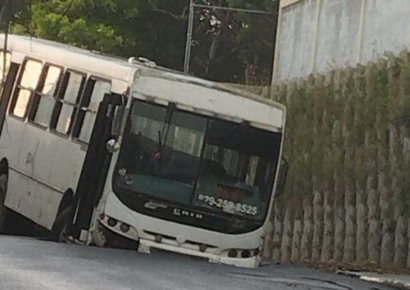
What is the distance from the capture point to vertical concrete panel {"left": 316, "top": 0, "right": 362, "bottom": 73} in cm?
2441

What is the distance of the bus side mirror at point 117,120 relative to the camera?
14.5 m

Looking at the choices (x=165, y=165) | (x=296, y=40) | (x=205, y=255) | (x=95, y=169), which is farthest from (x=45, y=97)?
(x=296, y=40)

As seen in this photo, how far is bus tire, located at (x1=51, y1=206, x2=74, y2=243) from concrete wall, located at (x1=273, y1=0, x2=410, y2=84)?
7813 millimetres

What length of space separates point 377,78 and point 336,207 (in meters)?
2.84

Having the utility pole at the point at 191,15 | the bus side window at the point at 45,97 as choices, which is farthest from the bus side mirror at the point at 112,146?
the utility pole at the point at 191,15

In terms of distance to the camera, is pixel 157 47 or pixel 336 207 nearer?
pixel 336 207

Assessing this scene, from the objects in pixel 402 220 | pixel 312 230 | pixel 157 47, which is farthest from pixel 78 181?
pixel 157 47

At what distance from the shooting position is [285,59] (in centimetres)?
2956

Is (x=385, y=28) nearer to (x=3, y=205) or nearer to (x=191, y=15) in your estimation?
(x=3, y=205)

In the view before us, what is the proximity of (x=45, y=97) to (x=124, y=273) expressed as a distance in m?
6.01

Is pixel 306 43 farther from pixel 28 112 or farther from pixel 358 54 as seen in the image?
pixel 28 112

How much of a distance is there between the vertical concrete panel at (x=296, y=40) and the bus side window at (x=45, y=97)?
10.9 metres

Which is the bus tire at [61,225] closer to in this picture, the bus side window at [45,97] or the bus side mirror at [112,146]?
the bus side mirror at [112,146]

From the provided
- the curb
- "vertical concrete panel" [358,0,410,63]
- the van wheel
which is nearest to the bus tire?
the van wheel
